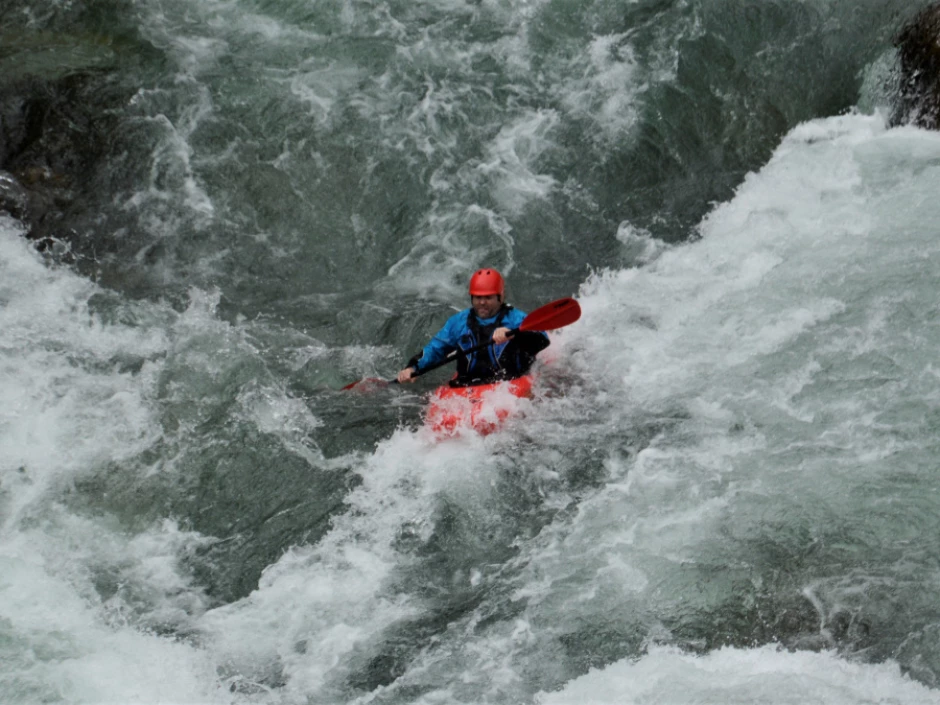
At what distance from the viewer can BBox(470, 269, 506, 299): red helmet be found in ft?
25.0

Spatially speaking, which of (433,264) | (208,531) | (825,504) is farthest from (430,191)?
(825,504)

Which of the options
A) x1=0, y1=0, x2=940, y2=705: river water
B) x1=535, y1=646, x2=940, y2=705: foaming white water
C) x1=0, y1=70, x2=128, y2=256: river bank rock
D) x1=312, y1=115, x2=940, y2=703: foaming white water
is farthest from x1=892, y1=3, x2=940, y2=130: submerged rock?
x1=0, y1=70, x2=128, y2=256: river bank rock

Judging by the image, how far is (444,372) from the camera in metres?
8.41

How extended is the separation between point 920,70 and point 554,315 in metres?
4.56

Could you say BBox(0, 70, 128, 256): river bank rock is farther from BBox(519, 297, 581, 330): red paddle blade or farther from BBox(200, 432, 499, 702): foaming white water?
BBox(519, 297, 581, 330): red paddle blade

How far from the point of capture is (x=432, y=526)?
22.7 feet

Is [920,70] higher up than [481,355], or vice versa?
[920,70]

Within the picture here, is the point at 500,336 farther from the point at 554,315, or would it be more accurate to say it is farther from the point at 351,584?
the point at 351,584

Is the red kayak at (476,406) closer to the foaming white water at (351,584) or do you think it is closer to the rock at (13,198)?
the foaming white water at (351,584)

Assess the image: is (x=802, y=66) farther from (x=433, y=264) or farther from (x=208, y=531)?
(x=208, y=531)

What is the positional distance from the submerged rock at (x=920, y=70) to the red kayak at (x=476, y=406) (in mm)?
4446

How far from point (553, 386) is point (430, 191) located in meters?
2.41

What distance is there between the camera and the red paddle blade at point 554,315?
24.5 ft

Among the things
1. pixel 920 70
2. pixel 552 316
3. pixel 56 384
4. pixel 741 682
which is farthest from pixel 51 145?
pixel 920 70
